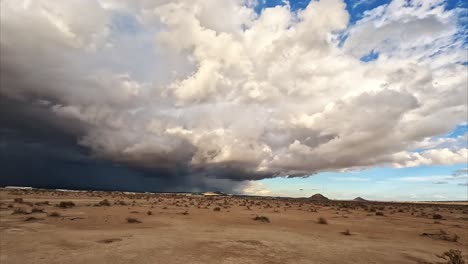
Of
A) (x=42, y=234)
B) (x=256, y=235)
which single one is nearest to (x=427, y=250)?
(x=256, y=235)

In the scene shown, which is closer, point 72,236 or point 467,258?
point 467,258

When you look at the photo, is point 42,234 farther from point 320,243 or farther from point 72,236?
point 320,243

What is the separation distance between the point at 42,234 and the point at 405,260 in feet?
50.7

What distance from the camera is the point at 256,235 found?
55.1 ft

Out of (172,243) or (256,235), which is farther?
(256,235)

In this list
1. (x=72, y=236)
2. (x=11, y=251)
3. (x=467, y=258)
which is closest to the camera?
(x=11, y=251)

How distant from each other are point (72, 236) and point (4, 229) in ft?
13.5

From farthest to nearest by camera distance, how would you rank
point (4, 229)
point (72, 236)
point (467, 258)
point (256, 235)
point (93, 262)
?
point (256, 235)
point (4, 229)
point (72, 236)
point (467, 258)
point (93, 262)

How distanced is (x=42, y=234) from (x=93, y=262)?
666 cm

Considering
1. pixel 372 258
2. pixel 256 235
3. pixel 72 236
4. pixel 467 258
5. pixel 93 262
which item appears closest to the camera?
pixel 93 262

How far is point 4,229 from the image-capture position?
15.7 m

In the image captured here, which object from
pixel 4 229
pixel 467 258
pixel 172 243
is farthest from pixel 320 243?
pixel 4 229

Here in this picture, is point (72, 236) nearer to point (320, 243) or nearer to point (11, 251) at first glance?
point (11, 251)

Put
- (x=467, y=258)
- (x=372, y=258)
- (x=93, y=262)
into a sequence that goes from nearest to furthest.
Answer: (x=93, y=262)
(x=372, y=258)
(x=467, y=258)
